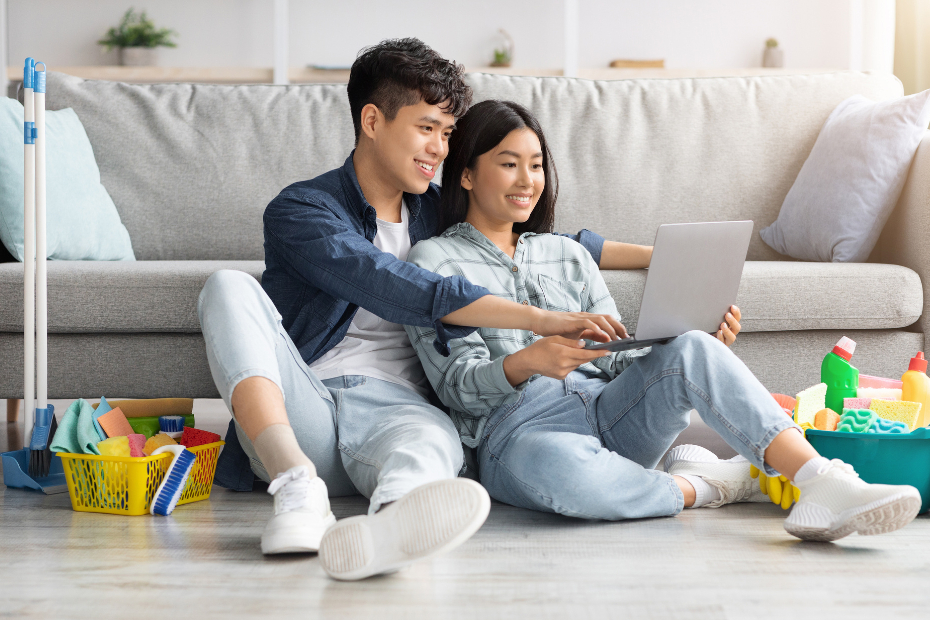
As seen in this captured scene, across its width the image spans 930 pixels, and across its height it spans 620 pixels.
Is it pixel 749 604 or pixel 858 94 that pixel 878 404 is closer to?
pixel 749 604

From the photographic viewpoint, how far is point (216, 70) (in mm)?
4070

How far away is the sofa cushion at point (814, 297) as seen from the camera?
177 cm

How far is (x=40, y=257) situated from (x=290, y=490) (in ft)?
2.54

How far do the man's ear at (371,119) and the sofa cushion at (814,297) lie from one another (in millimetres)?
574

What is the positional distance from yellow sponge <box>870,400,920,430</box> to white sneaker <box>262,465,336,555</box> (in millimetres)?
922

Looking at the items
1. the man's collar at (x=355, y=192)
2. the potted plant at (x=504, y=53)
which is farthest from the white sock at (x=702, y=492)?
the potted plant at (x=504, y=53)

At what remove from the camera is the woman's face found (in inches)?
59.6

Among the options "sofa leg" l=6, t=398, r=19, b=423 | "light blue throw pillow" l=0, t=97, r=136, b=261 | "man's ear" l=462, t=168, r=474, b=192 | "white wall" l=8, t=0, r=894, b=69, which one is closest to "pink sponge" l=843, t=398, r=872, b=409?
"man's ear" l=462, t=168, r=474, b=192

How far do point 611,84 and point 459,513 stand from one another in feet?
5.66

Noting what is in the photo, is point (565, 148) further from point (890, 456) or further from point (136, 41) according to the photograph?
point (136, 41)

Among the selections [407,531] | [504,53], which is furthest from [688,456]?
[504,53]

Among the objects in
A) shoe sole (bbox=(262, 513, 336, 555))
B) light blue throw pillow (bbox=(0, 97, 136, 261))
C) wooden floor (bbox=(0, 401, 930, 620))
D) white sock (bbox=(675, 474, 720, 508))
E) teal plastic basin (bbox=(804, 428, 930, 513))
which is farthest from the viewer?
light blue throw pillow (bbox=(0, 97, 136, 261))

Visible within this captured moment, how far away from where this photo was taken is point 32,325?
1516 millimetres

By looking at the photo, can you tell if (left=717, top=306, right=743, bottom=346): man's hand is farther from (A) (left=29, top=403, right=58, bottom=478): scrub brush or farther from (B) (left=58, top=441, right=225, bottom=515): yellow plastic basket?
(A) (left=29, top=403, right=58, bottom=478): scrub brush
